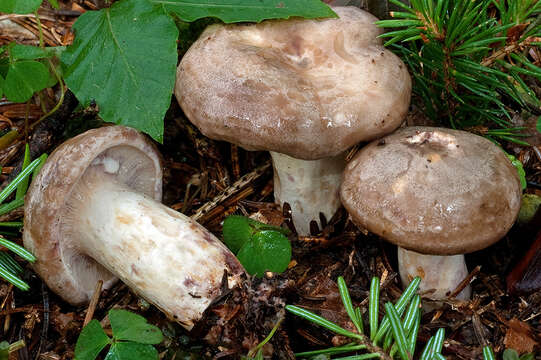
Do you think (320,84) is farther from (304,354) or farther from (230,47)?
(304,354)

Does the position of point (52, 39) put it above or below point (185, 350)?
above

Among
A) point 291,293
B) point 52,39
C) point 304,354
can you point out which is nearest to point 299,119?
point 291,293

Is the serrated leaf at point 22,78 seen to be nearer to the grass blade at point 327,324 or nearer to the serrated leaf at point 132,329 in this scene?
the serrated leaf at point 132,329

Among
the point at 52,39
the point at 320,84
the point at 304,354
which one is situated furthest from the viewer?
the point at 52,39

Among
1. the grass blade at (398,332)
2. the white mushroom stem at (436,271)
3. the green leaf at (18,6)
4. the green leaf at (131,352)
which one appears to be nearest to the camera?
the grass blade at (398,332)

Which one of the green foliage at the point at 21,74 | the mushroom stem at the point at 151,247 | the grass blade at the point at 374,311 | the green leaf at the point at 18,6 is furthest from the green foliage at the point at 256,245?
the green leaf at the point at 18,6

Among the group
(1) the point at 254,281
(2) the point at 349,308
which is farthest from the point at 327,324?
(1) the point at 254,281

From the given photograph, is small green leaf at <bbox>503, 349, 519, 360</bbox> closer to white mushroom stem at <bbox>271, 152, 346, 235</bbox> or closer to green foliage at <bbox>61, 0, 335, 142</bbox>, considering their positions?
white mushroom stem at <bbox>271, 152, 346, 235</bbox>
